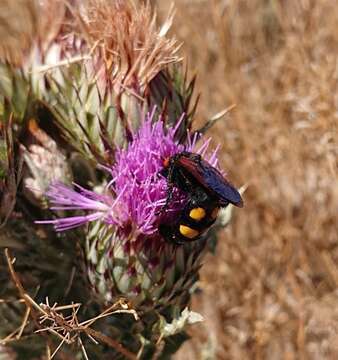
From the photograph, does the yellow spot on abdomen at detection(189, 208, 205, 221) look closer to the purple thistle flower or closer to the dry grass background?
the purple thistle flower

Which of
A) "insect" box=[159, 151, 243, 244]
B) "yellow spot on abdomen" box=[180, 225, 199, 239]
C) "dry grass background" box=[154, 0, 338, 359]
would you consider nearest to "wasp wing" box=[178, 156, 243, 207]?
"insect" box=[159, 151, 243, 244]

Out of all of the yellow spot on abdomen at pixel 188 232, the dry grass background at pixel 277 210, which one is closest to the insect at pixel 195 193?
the yellow spot on abdomen at pixel 188 232

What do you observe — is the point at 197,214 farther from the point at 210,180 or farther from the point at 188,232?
the point at 210,180

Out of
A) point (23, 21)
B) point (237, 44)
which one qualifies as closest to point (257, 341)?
point (237, 44)

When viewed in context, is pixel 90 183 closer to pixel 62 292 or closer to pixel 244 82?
pixel 62 292

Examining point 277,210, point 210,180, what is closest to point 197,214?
point 210,180

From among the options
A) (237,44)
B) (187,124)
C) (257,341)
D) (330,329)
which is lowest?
(257,341)
